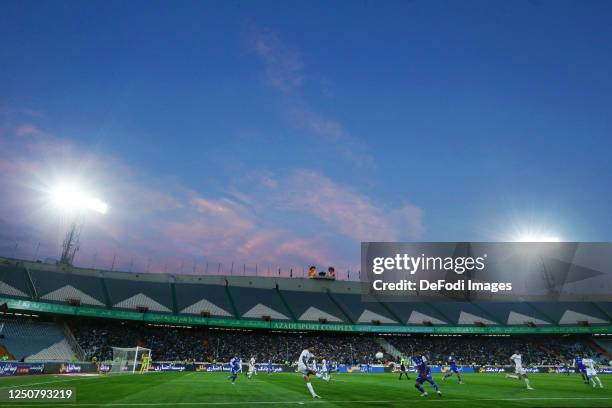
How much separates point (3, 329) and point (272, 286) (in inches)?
1703

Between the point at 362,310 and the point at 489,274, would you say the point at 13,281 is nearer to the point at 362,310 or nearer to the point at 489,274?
the point at 362,310

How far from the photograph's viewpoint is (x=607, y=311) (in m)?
78.0

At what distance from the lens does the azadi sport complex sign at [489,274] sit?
82188mm

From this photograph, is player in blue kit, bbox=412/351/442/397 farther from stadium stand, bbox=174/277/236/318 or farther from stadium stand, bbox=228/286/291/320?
stadium stand, bbox=174/277/236/318

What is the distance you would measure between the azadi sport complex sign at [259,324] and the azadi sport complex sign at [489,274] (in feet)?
36.9

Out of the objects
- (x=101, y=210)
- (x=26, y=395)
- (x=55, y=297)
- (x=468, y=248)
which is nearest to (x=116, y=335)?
(x=55, y=297)

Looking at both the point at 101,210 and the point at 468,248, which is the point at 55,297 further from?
the point at 468,248

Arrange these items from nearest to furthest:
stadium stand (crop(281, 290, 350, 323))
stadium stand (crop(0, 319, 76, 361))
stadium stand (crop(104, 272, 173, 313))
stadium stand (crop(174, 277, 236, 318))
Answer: stadium stand (crop(0, 319, 76, 361)), stadium stand (crop(104, 272, 173, 313)), stadium stand (crop(174, 277, 236, 318)), stadium stand (crop(281, 290, 350, 323))

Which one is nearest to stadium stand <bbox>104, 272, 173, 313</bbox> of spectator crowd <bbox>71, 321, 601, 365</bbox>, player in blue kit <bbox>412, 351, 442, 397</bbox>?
spectator crowd <bbox>71, 321, 601, 365</bbox>

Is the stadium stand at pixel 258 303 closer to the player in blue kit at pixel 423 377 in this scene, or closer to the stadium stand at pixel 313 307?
the stadium stand at pixel 313 307

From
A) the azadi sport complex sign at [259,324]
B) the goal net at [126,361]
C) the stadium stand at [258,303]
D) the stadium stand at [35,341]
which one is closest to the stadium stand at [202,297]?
the stadium stand at [258,303]

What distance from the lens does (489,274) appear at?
84.7 metres

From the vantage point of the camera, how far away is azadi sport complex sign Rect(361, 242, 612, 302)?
82.2 meters

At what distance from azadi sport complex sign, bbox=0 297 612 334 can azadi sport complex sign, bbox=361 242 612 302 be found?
Result: 11.2 metres
